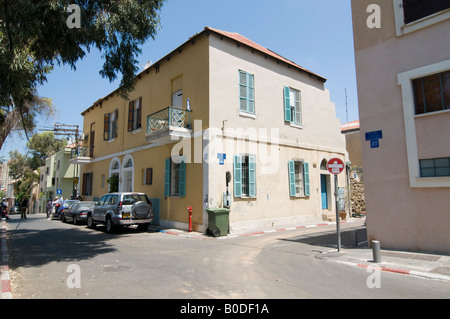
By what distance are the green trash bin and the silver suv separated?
3248 mm

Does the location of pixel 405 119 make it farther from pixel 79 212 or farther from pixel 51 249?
pixel 79 212

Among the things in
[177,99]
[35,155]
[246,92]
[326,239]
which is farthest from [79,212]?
[35,155]

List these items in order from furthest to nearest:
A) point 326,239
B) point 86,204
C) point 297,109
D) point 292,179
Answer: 1. point 86,204
2. point 297,109
3. point 292,179
4. point 326,239

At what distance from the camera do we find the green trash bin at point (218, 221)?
11859 mm

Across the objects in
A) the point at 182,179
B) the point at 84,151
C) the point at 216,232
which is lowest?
the point at 216,232

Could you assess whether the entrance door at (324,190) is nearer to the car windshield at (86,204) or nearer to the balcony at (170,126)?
the balcony at (170,126)

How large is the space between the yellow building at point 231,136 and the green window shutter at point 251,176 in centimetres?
5

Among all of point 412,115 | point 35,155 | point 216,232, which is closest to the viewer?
point 412,115

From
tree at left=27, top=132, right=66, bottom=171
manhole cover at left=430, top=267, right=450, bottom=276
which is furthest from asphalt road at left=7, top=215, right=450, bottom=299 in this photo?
tree at left=27, top=132, right=66, bottom=171

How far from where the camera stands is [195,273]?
6.25 metres

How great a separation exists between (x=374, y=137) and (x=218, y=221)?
255 inches

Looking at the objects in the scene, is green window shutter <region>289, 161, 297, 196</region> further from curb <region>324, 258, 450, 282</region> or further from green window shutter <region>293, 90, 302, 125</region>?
curb <region>324, 258, 450, 282</region>

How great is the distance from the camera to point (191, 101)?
1420 cm

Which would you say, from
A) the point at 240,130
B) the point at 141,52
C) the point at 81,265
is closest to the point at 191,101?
the point at 240,130
